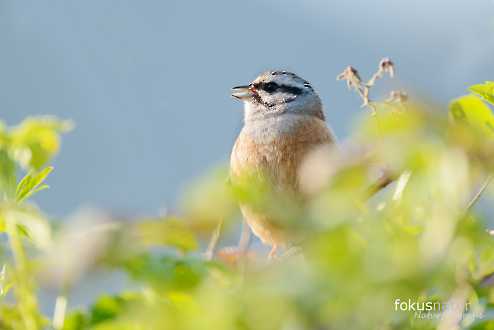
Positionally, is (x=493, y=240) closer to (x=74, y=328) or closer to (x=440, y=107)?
(x=440, y=107)

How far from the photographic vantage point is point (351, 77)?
0.97m

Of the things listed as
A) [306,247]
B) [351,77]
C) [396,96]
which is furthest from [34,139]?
[351,77]

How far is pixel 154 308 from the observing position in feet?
0.95

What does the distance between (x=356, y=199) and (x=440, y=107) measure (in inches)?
2.8

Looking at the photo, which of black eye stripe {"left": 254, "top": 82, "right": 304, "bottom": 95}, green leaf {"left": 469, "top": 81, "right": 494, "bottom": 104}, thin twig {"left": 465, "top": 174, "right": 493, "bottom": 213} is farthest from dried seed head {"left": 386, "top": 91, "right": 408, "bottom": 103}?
black eye stripe {"left": 254, "top": 82, "right": 304, "bottom": 95}

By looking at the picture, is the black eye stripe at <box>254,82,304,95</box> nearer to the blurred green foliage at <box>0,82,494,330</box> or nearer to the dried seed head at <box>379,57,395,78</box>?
the dried seed head at <box>379,57,395,78</box>

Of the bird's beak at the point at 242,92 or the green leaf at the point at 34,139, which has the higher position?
the green leaf at the point at 34,139

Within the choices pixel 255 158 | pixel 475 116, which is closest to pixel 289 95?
pixel 255 158

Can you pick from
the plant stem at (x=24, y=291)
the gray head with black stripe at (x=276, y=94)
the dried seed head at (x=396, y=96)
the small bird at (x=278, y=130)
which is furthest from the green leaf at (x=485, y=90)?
the gray head with black stripe at (x=276, y=94)

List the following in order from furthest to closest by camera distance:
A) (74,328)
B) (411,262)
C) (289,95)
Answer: (289,95) → (74,328) → (411,262)

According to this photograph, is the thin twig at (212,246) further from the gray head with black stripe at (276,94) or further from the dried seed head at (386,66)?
the gray head with black stripe at (276,94)

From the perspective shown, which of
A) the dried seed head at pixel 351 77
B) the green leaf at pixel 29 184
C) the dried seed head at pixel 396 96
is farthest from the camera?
the dried seed head at pixel 351 77

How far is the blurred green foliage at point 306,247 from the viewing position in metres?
0.25

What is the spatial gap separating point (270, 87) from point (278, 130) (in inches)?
17.0
